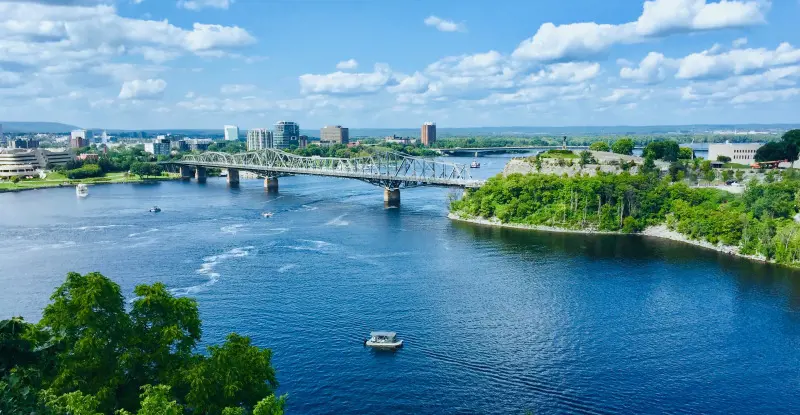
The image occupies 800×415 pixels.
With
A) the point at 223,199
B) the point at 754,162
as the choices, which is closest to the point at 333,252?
the point at 223,199

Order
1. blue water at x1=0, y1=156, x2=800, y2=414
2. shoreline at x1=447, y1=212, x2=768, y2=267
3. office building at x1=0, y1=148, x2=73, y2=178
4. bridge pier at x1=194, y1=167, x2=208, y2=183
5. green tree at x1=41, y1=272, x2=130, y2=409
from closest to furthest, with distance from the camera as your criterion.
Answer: green tree at x1=41, y1=272, x2=130, y2=409 < blue water at x1=0, y1=156, x2=800, y2=414 < shoreline at x1=447, y1=212, x2=768, y2=267 < office building at x1=0, y1=148, x2=73, y2=178 < bridge pier at x1=194, y1=167, x2=208, y2=183

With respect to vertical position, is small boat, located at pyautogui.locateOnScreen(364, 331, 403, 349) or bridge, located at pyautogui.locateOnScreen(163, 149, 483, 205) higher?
bridge, located at pyautogui.locateOnScreen(163, 149, 483, 205)

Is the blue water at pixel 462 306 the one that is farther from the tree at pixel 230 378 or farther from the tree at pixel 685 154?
the tree at pixel 685 154

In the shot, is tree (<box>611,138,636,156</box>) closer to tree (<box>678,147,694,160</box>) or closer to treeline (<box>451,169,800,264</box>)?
tree (<box>678,147,694,160</box>)

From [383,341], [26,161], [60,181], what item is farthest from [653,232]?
[26,161]

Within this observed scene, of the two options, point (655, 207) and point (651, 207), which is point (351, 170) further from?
point (655, 207)

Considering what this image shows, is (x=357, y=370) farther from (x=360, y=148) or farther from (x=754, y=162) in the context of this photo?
(x=360, y=148)

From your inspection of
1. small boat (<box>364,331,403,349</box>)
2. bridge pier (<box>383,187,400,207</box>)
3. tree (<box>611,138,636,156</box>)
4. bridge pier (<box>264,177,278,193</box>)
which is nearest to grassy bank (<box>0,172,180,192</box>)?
bridge pier (<box>264,177,278,193</box>)
